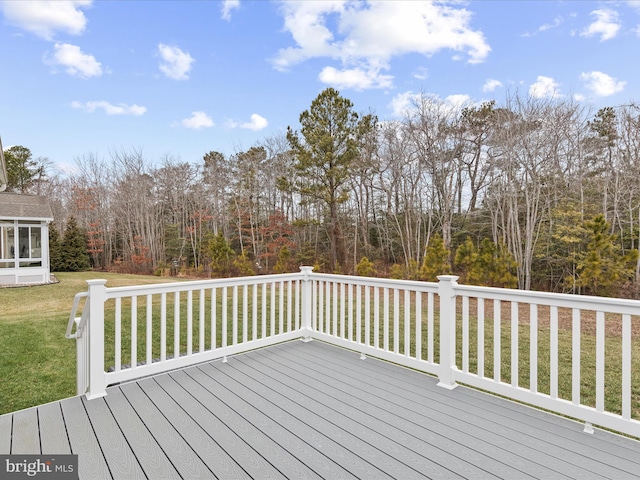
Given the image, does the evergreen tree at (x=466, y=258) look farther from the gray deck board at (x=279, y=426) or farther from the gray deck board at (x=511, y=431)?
the gray deck board at (x=279, y=426)

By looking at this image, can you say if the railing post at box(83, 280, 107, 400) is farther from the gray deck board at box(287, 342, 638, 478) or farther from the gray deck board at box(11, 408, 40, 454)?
the gray deck board at box(287, 342, 638, 478)

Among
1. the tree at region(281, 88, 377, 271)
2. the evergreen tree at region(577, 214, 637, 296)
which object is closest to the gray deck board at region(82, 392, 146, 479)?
the evergreen tree at region(577, 214, 637, 296)

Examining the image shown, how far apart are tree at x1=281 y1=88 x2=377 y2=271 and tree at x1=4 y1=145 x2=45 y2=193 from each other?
1718cm

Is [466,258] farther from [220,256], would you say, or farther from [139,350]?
[220,256]

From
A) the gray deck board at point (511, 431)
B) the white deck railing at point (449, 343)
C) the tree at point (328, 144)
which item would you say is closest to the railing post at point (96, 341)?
the white deck railing at point (449, 343)

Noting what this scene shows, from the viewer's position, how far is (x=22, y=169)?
19.4 m

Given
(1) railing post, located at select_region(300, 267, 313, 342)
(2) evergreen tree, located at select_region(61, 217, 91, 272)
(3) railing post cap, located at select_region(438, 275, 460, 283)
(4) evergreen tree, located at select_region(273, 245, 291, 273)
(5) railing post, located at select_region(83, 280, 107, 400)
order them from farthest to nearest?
1. (2) evergreen tree, located at select_region(61, 217, 91, 272)
2. (4) evergreen tree, located at select_region(273, 245, 291, 273)
3. (1) railing post, located at select_region(300, 267, 313, 342)
4. (3) railing post cap, located at select_region(438, 275, 460, 283)
5. (5) railing post, located at select_region(83, 280, 107, 400)

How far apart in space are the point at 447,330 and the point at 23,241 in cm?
1447

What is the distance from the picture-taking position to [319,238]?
14.6 metres

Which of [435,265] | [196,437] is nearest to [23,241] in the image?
[196,437]

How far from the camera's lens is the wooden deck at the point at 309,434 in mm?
1740

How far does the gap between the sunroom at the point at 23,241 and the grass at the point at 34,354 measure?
3.77 meters

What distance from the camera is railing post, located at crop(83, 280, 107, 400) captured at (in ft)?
8.34

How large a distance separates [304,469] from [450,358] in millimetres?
1598
